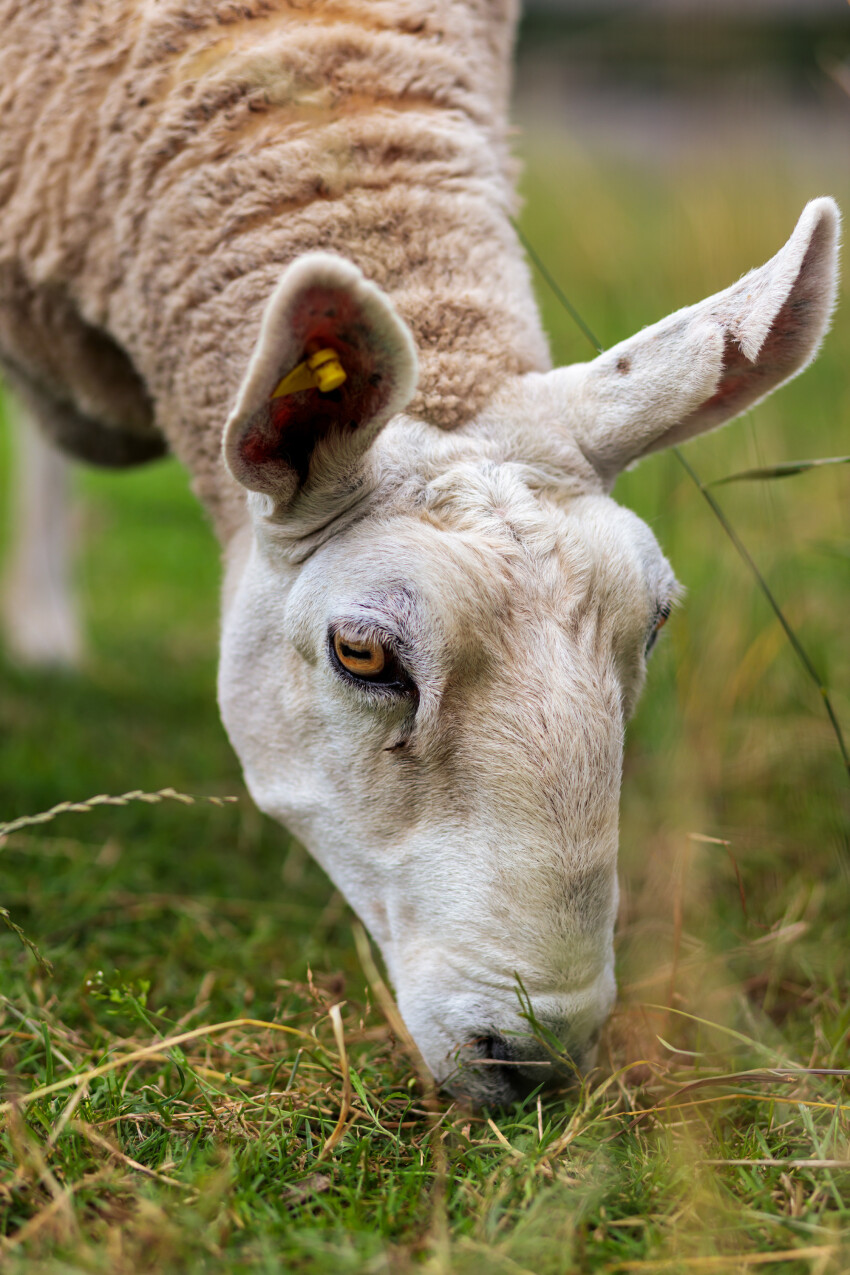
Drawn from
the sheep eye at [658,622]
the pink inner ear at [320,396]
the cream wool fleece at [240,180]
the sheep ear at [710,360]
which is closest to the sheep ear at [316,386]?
the pink inner ear at [320,396]

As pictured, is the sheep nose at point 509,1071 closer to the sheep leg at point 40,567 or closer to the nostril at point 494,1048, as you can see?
the nostril at point 494,1048

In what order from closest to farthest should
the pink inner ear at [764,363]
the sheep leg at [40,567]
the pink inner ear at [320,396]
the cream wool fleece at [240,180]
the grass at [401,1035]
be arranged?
the grass at [401,1035], the pink inner ear at [320,396], the pink inner ear at [764,363], the cream wool fleece at [240,180], the sheep leg at [40,567]

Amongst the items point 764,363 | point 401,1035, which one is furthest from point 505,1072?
point 764,363

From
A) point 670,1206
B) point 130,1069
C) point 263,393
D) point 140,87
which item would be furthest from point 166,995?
point 140,87

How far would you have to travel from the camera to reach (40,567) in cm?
596

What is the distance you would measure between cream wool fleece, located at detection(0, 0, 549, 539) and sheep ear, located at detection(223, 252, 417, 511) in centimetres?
29

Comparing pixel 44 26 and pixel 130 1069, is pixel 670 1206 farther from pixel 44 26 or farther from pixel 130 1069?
pixel 44 26

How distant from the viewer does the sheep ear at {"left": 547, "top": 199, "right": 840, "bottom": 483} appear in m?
2.47

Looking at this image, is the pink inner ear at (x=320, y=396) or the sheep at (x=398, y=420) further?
the sheep at (x=398, y=420)

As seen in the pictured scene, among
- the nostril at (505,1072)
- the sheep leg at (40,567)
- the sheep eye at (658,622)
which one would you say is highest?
the sheep eye at (658,622)

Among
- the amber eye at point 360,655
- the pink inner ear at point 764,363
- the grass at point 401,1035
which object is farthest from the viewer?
the pink inner ear at point 764,363

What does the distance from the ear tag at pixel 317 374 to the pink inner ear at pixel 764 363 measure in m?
0.95

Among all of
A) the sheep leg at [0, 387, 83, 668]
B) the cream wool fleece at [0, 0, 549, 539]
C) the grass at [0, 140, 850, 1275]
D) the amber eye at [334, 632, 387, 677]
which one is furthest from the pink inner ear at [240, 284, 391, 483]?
the sheep leg at [0, 387, 83, 668]

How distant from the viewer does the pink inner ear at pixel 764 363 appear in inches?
105
